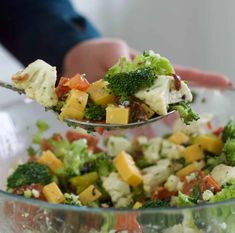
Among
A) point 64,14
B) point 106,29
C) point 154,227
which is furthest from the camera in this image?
point 106,29

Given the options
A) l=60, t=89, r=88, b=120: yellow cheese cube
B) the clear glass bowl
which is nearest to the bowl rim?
the clear glass bowl

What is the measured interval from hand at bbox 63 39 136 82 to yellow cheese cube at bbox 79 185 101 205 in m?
0.58

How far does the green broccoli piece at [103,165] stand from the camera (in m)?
1.57

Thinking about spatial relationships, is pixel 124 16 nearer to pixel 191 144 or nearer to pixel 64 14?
pixel 64 14

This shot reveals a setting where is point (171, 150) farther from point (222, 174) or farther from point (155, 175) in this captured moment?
point (222, 174)

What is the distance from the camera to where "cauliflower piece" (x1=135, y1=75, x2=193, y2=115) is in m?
1.25

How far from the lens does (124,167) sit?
1533 millimetres

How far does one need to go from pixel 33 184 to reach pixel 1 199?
1.03ft

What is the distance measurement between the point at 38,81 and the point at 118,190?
1.20 feet

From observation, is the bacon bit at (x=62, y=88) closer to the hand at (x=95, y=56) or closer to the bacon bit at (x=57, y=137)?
the bacon bit at (x=57, y=137)

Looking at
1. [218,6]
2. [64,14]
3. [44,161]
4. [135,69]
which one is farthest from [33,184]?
[218,6]

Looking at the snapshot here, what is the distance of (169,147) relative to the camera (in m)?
1.64

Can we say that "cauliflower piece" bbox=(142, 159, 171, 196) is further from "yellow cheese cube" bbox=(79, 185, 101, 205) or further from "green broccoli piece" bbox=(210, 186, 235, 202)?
"green broccoli piece" bbox=(210, 186, 235, 202)

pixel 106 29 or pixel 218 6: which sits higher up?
pixel 218 6
